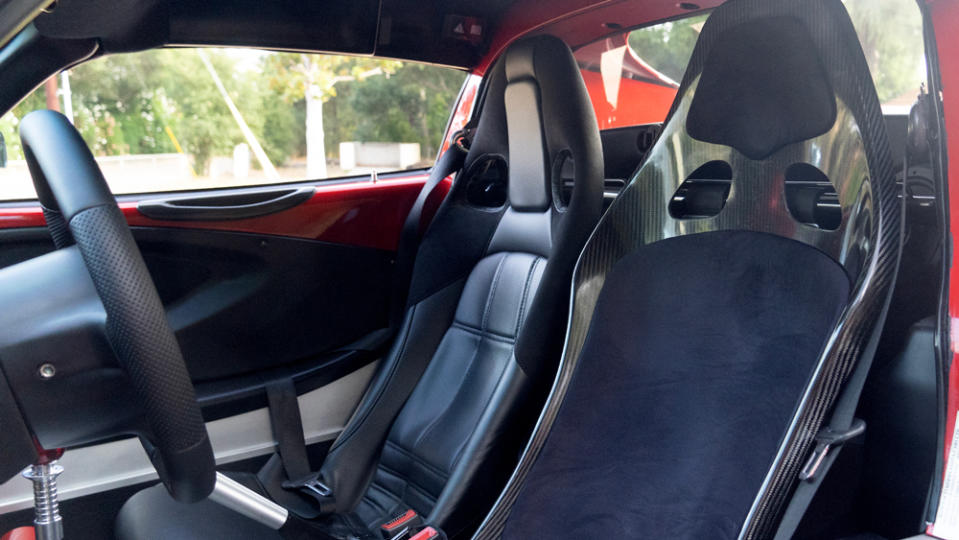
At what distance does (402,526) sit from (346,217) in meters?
0.88

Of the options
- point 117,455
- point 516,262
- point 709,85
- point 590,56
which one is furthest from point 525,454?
point 590,56

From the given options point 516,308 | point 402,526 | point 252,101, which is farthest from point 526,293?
point 252,101

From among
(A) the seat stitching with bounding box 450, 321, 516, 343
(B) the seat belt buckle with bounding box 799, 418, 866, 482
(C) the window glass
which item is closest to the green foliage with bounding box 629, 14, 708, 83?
(C) the window glass

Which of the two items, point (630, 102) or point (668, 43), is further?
point (630, 102)

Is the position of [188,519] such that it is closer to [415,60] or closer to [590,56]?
[415,60]

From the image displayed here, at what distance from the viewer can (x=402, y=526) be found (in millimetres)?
1613

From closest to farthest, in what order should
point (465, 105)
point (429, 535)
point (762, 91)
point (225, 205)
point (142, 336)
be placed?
point (142, 336), point (762, 91), point (429, 535), point (225, 205), point (465, 105)

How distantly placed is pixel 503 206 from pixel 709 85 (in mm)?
693

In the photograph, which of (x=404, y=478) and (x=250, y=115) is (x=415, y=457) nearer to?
(x=404, y=478)

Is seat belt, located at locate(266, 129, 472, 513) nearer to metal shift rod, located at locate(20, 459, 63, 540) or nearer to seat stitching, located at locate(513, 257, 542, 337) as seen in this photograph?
seat stitching, located at locate(513, 257, 542, 337)

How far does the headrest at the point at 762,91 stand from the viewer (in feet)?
3.47

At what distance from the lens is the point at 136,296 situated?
0.79 m

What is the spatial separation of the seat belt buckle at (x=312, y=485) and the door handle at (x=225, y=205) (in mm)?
670

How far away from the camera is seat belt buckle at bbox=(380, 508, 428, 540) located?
1.58m
